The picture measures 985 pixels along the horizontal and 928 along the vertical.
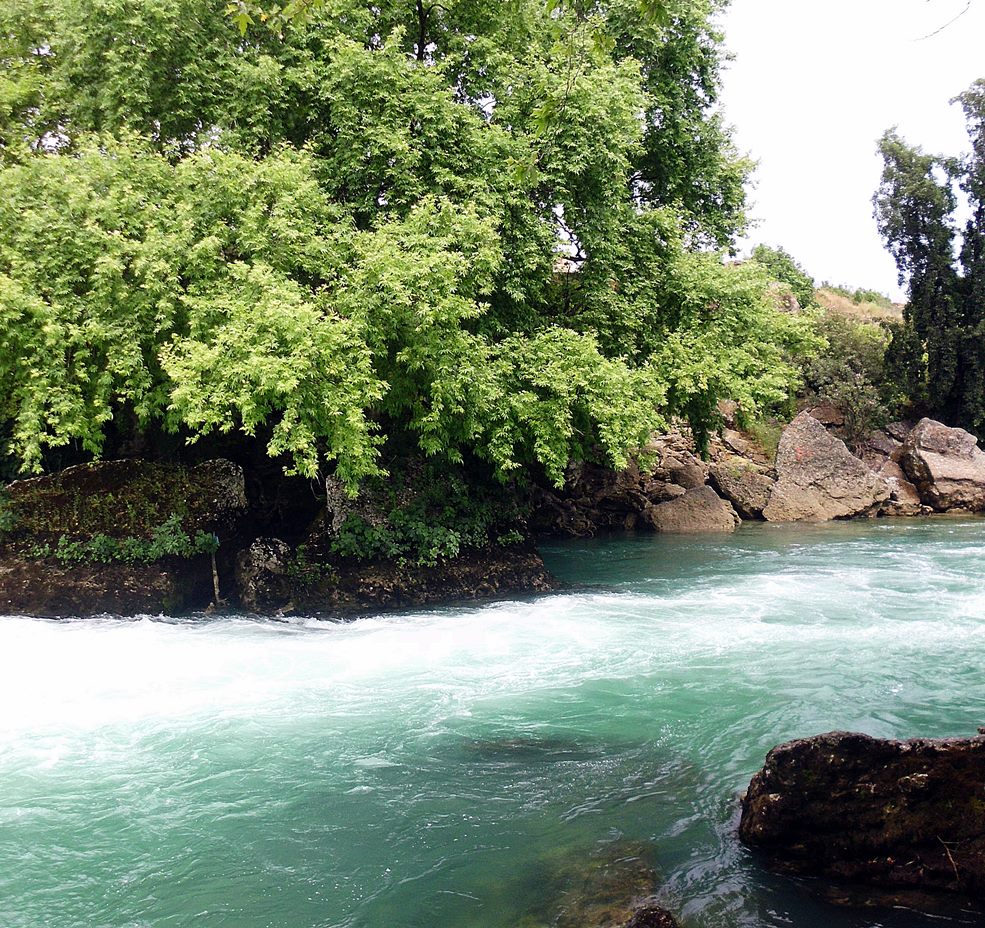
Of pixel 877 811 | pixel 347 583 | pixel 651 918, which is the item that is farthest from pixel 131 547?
pixel 877 811

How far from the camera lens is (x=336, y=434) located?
12469mm

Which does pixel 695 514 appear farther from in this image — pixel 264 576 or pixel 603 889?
pixel 603 889

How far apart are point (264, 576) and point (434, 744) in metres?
7.32

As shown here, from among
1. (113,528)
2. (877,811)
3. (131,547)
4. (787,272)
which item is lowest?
(877,811)

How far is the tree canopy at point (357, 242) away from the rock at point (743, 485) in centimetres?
788

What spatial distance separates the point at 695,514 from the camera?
941 inches

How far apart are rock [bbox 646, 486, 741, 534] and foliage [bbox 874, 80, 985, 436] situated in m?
11.5

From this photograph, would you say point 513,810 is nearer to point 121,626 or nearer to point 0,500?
point 121,626

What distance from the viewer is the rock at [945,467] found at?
26.1 metres

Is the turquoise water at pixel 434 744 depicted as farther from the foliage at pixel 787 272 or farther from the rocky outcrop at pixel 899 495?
the foliage at pixel 787 272

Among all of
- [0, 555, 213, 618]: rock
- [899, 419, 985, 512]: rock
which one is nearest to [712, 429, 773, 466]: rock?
[899, 419, 985, 512]: rock

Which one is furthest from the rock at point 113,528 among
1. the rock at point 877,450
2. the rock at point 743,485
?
the rock at point 877,450

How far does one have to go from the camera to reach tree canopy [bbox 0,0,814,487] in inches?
500

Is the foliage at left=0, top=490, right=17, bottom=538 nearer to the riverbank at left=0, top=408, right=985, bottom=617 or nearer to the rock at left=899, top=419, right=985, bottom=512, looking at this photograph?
the riverbank at left=0, top=408, right=985, bottom=617
